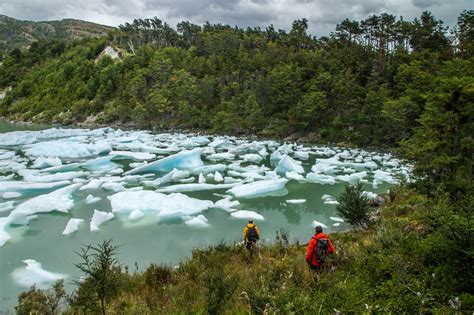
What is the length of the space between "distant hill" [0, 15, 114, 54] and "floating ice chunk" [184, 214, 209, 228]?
428 feet

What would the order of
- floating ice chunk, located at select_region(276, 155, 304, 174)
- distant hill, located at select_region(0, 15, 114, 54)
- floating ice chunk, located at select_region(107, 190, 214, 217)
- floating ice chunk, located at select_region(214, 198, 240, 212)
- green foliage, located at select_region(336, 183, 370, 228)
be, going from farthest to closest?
distant hill, located at select_region(0, 15, 114, 54) → floating ice chunk, located at select_region(276, 155, 304, 174) → floating ice chunk, located at select_region(214, 198, 240, 212) → floating ice chunk, located at select_region(107, 190, 214, 217) → green foliage, located at select_region(336, 183, 370, 228)

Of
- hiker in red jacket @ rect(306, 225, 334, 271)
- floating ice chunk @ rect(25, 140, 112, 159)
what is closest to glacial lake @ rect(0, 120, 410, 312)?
floating ice chunk @ rect(25, 140, 112, 159)

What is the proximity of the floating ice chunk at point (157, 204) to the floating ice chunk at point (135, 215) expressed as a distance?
245 mm

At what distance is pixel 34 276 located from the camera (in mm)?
6930

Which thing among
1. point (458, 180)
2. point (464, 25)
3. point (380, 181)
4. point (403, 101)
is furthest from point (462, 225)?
point (464, 25)

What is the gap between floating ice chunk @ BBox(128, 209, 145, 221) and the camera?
10523 millimetres

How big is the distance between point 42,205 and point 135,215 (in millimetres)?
3048

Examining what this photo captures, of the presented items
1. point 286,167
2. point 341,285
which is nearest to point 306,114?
point 286,167

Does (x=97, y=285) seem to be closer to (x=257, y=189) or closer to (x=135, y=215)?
(x=135, y=215)

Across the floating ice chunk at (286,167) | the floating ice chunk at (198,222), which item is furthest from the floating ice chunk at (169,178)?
the floating ice chunk at (198,222)

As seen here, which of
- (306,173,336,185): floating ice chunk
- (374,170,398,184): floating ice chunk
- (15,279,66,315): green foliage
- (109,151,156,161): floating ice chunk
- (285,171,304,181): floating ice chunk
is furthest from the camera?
(109,151,156,161): floating ice chunk

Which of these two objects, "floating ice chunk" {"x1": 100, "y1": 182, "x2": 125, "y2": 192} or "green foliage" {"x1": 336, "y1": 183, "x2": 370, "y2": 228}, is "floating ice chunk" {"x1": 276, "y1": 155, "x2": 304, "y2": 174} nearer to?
"floating ice chunk" {"x1": 100, "y1": 182, "x2": 125, "y2": 192}

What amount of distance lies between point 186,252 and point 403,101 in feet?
73.2

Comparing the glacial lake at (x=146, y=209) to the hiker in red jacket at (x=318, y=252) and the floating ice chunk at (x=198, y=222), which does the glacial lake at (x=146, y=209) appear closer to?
the floating ice chunk at (x=198, y=222)
